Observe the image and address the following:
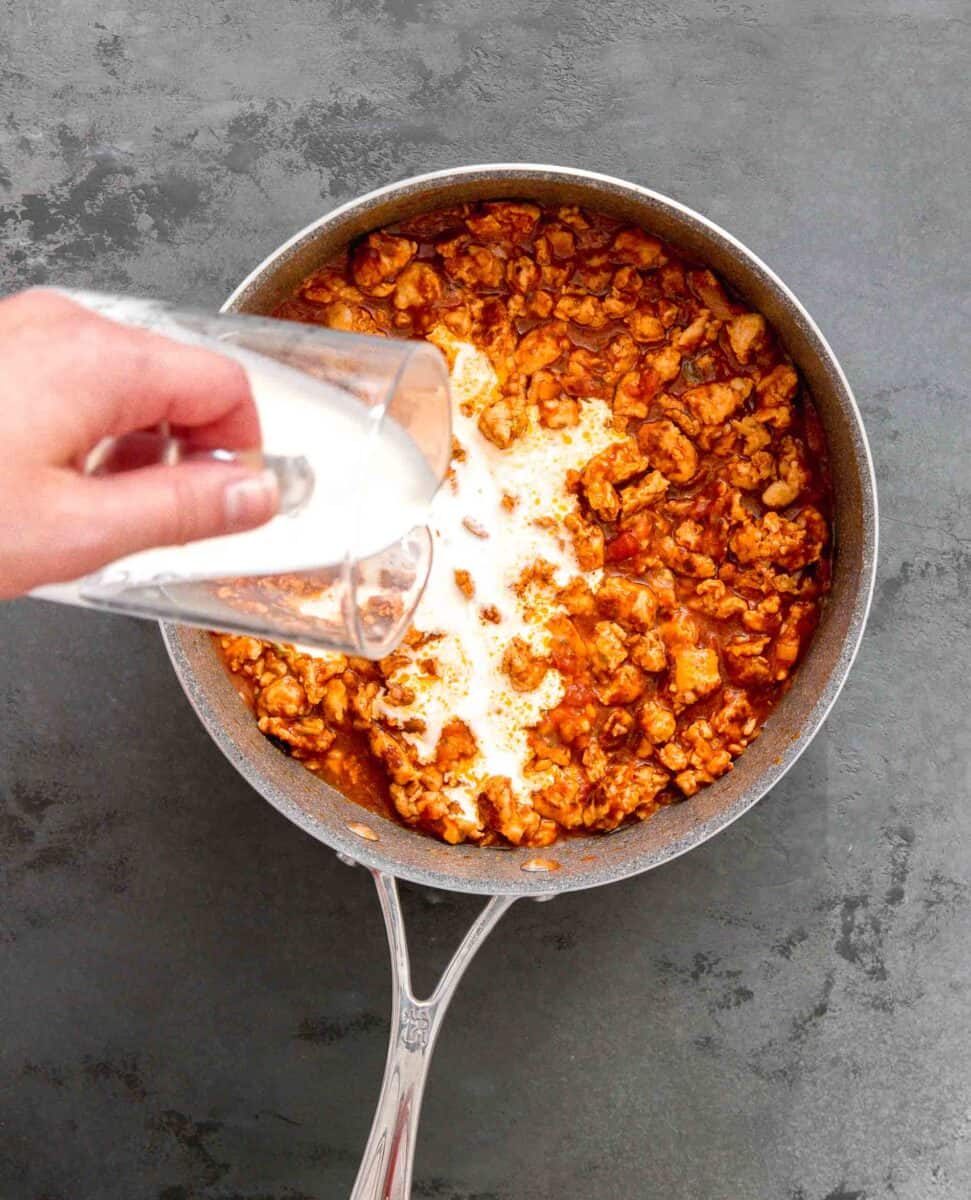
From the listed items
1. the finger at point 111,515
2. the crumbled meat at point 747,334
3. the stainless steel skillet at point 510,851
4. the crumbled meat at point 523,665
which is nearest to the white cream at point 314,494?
the finger at point 111,515

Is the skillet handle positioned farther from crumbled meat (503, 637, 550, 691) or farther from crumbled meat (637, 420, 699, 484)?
crumbled meat (637, 420, 699, 484)

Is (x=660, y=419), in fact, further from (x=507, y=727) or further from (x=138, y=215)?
(x=138, y=215)

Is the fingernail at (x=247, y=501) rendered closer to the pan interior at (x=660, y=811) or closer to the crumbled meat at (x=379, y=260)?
the pan interior at (x=660, y=811)

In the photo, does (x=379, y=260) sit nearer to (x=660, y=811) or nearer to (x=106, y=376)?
(x=106, y=376)

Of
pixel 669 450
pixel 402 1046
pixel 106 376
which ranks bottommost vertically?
pixel 402 1046

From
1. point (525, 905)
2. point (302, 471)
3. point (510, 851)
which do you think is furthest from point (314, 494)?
point (525, 905)

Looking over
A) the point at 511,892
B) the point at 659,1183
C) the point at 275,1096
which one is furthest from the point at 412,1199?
the point at 511,892

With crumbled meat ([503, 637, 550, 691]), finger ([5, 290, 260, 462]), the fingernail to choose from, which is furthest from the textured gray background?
the fingernail
